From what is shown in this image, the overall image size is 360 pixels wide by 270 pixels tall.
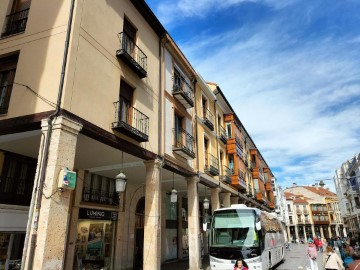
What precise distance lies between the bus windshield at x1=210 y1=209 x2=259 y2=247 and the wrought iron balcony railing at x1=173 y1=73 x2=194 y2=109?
266 inches

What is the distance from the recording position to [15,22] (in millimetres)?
11164

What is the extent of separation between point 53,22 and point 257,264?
13.1m

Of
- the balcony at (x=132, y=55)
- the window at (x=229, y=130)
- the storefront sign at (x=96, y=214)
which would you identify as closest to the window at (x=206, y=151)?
the window at (x=229, y=130)

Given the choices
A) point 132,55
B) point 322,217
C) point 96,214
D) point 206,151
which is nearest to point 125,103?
point 132,55

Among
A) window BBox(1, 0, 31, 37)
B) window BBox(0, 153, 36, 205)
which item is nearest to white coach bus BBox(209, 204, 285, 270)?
window BBox(0, 153, 36, 205)

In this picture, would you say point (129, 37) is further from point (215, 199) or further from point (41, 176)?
point (215, 199)

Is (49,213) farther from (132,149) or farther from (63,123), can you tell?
(132,149)

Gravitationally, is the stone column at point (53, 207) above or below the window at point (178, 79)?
below

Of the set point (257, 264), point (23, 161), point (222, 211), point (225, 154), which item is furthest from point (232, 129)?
point (23, 161)

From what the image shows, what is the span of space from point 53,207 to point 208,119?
51.4 feet

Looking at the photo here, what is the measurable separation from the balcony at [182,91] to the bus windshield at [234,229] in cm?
674

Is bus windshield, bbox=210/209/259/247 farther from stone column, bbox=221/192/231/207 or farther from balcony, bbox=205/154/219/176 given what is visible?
stone column, bbox=221/192/231/207

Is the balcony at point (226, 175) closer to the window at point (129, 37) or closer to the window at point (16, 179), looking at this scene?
the window at point (129, 37)

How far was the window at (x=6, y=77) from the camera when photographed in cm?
1005
